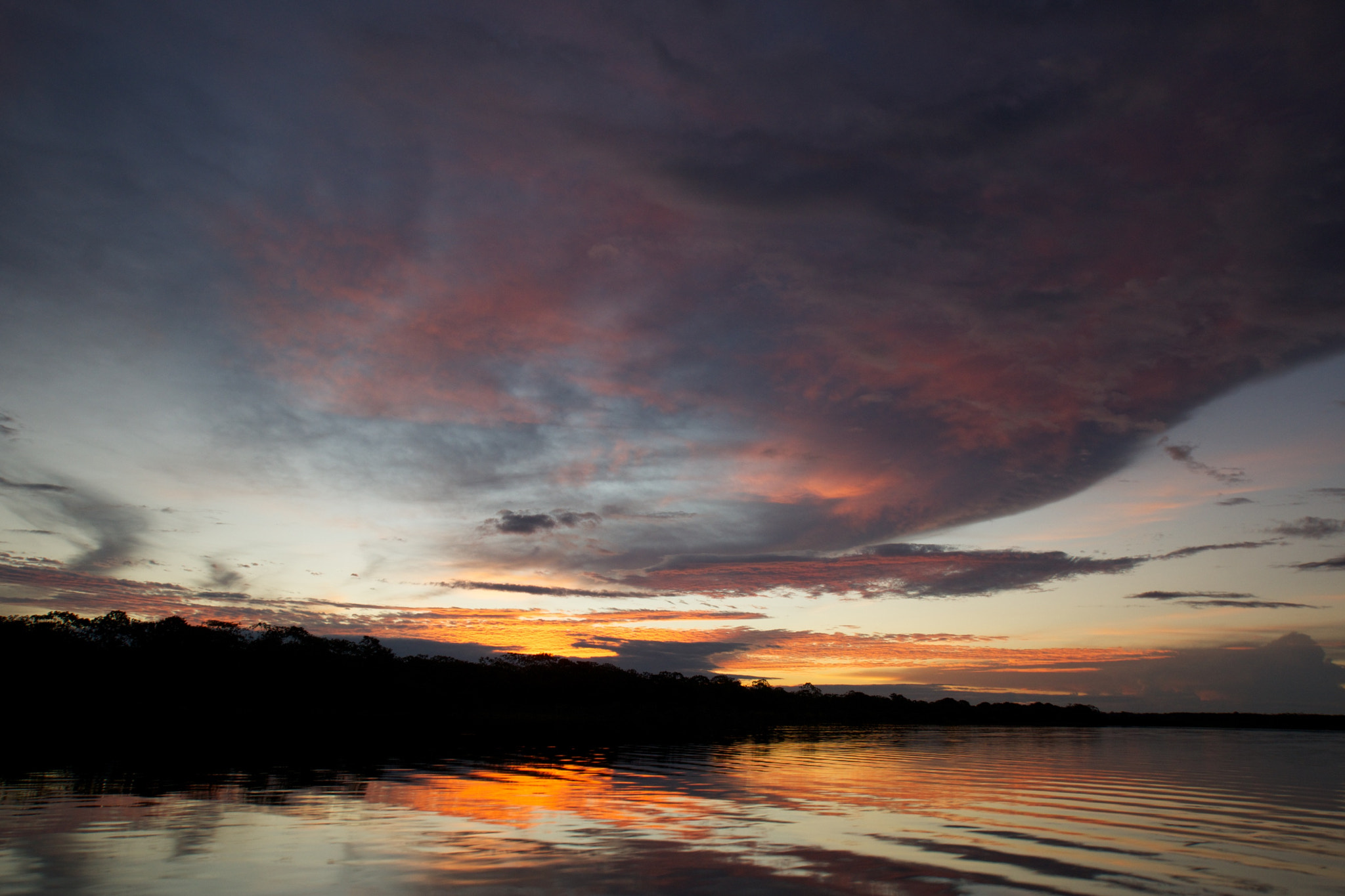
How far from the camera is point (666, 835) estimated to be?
18.1 meters

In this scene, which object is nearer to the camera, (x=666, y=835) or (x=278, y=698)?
(x=666, y=835)

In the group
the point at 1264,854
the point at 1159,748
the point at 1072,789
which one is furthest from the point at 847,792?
the point at 1159,748

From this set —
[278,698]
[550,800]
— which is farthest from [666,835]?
[278,698]

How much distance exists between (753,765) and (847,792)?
15.2 metres

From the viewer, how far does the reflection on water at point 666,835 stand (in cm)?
1327

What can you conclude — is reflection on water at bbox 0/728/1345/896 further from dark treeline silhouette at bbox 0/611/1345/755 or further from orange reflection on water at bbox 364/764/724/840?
dark treeline silhouette at bbox 0/611/1345/755

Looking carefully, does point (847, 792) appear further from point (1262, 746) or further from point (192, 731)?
point (1262, 746)

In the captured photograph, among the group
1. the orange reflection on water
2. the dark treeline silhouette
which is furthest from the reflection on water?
the dark treeline silhouette

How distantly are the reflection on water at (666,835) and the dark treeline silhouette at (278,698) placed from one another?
28763mm

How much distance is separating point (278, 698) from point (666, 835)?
137407mm

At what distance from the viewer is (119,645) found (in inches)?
5118

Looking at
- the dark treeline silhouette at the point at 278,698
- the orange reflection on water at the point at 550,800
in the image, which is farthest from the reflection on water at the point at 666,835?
the dark treeline silhouette at the point at 278,698

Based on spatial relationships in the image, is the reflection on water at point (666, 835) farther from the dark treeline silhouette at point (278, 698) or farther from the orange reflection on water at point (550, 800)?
the dark treeline silhouette at point (278, 698)

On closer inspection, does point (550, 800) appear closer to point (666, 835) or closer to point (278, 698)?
point (666, 835)
